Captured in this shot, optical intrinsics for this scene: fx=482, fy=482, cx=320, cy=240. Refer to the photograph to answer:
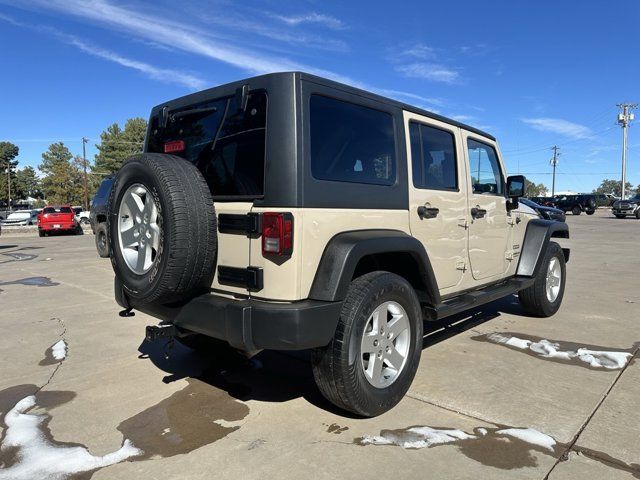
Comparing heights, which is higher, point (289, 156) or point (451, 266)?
point (289, 156)

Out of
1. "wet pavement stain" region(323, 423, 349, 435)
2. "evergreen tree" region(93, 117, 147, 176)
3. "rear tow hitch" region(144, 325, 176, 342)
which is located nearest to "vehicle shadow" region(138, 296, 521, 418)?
"wet pavement stain" region(323, 423, 349, 435)

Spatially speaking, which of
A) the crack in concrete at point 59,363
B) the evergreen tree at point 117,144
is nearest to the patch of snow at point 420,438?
the crack in concrete at point 59,363

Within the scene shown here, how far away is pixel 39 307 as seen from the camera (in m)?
6.54

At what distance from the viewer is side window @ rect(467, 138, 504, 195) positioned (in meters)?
4.57

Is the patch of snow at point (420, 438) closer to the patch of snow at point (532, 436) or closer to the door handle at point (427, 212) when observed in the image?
the patch of snow at point (532, 436)

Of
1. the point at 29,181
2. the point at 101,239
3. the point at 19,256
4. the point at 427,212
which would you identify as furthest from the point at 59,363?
the point at 29,181

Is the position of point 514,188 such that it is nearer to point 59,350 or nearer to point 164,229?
point 164,229

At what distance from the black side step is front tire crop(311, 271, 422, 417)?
304mm

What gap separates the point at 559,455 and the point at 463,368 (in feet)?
4.54

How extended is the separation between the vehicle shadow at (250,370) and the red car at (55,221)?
2087cm

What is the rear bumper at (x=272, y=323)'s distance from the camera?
2.67 m

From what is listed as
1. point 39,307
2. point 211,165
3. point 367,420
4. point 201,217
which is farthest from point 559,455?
point 39,307

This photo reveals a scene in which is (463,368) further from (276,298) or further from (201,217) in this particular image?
(201,217)

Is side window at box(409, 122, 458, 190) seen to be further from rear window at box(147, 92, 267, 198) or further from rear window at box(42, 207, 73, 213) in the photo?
rear window at box(42, 207, 73, 213)
